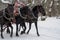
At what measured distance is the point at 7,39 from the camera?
13125 millimetres

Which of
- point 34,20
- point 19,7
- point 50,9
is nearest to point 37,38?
point 34,20

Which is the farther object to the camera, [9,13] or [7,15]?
[7,15]

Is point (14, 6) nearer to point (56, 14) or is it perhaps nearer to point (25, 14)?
point (25, 14)

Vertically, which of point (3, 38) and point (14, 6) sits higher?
point (14, 6)

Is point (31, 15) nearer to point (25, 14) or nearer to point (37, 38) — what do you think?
point (25, 14)

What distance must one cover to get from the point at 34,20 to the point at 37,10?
0.59m

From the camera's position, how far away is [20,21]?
46.7ft

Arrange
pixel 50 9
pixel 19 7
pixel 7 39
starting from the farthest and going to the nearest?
1. pixel 50 9
2. pixel 19 7
3. pixel 7 39

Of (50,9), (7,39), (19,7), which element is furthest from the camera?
(50,9)

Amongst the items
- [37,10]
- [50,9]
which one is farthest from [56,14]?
[37,10]

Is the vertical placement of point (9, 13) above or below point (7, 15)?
above

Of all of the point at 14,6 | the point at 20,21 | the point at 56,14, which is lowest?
the point at 56,14

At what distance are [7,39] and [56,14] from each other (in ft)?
83.4

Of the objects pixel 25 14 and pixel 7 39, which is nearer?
pixel 7 39
